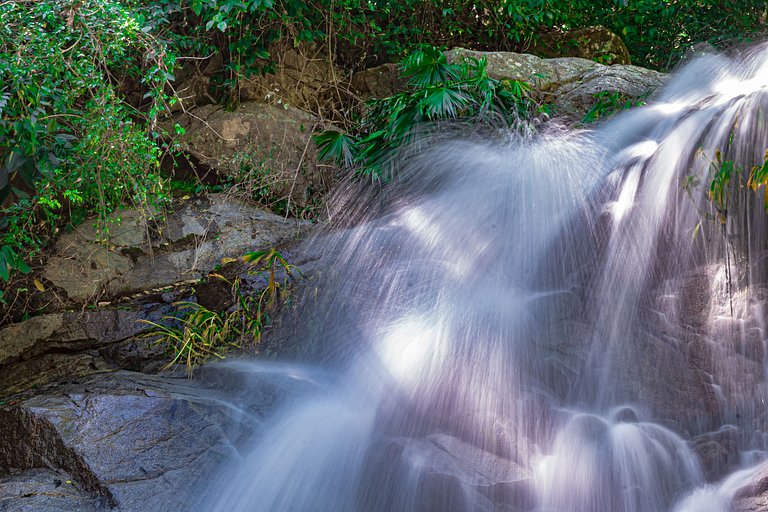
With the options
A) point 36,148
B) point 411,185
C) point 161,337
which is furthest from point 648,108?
point 36,148

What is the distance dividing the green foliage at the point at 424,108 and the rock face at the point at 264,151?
0.44 metres

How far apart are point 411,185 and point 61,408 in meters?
3.00

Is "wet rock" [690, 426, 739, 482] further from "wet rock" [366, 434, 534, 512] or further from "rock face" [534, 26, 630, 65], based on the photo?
"rock face" [534, 26, 630, 65]

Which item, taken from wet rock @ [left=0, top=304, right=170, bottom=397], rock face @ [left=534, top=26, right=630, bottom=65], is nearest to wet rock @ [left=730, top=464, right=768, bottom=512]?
wet rock @ [left=0, top=304, right=170, bottom=397]

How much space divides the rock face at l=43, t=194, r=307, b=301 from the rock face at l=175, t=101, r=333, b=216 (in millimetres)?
336

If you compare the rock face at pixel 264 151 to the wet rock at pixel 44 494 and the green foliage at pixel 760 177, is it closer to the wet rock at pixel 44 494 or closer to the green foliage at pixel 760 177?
the wet rock at pixel 44 494

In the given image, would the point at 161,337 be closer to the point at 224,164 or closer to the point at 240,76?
the point at 224,164

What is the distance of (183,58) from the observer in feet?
21.1

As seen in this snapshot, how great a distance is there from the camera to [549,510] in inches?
136

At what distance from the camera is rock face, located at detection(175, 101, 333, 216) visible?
6.68 meters

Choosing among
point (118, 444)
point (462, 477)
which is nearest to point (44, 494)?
point (118, 444)

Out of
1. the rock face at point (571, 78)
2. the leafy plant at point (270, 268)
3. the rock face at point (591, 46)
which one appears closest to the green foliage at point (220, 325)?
the leafy plant at point (270, 268)

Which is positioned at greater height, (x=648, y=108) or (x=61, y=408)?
(x=648, y=108)

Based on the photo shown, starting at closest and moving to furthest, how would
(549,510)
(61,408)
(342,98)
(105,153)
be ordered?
1. (549,510)
2. (61,408)
3. (105,153)
4. (342,98)
